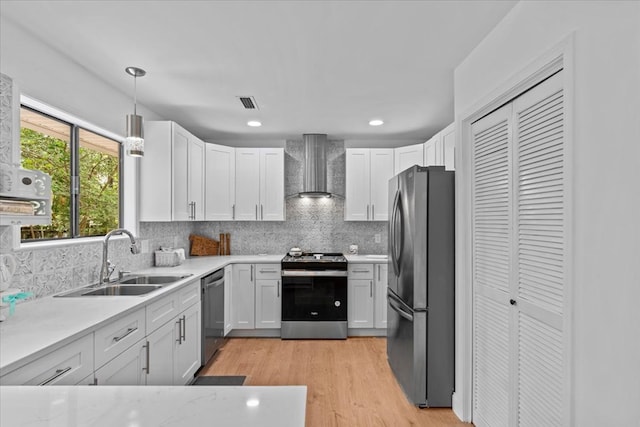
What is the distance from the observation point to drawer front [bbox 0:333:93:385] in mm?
1239

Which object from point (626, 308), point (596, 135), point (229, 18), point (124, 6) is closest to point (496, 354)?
point (626, 308)

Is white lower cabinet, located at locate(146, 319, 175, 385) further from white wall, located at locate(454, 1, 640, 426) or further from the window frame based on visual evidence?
white wall, located at locate(454, 1, 640, 426)

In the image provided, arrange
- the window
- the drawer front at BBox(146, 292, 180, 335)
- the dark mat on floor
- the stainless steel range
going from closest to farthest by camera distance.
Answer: the drawer front at BBox(146, 292, 180, 335)
the window
the dark mat on floor
the stainless steel range

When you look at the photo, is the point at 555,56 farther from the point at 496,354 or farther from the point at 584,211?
the point at 496,354

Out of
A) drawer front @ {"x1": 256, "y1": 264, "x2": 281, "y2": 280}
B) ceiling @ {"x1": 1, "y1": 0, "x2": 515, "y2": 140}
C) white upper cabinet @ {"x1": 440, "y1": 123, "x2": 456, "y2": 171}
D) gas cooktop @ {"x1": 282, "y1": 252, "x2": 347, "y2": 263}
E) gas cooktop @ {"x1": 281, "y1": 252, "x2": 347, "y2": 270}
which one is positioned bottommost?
drawer front @ {"x1": 256, "y1": 264, "x2": 281, "y2": 280}

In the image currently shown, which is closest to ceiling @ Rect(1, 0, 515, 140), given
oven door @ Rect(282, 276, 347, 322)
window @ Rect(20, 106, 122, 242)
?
window @ Rect(20, 106, 122, 242)

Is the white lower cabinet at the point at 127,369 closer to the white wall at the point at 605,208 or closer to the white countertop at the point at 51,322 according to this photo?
the white countertop at the point at 51,322

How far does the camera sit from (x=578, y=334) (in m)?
1.33

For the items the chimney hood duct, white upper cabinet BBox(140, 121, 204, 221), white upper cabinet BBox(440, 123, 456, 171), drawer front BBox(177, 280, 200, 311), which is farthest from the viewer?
the chimney hood duct

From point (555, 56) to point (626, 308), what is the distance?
1.00m

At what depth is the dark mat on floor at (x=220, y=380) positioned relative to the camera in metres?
3.01

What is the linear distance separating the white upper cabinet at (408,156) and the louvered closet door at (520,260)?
1996mm

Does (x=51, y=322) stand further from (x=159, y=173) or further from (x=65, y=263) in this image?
(x=159, y=173)

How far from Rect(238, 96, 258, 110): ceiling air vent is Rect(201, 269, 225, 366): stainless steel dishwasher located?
5.48 ft
